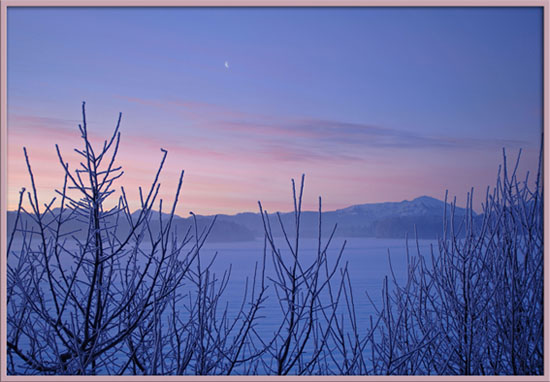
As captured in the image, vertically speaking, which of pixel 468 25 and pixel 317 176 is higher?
pixel 468 25

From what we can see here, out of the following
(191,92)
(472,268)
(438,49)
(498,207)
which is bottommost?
(472,268)

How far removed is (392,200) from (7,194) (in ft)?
10.3

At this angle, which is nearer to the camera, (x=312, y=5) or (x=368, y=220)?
(x=312, y=5)

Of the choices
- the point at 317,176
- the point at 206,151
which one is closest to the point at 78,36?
the point at 206,151

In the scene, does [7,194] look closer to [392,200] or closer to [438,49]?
[438,49]

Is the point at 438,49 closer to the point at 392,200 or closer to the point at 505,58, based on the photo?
the point at 505,58

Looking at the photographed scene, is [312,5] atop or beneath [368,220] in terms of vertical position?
atop

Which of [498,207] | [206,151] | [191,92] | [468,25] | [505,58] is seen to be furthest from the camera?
[206,151]

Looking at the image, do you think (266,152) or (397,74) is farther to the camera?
(266,152)

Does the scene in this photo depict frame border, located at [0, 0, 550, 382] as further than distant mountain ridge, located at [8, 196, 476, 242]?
No

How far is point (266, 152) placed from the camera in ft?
14.9

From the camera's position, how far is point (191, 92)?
3.69 m

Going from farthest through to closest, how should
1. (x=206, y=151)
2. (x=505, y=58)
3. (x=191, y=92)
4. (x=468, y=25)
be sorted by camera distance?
(x=206, y=151), (x=191, y=92), (x=505, y=58), (x=468, y=25)

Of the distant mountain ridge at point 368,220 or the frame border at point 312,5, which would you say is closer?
the frame border at point 312,5
